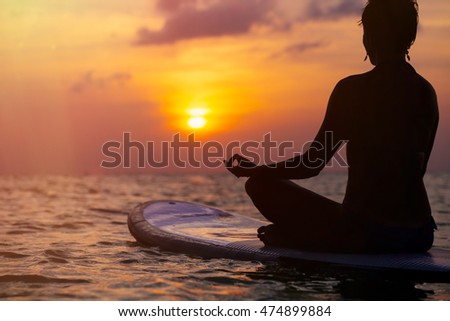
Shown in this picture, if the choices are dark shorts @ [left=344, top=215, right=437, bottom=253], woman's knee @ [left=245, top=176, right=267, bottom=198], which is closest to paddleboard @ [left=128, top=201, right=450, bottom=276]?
dark shorts @ [left=344, top=215, right=437, bottom=253]

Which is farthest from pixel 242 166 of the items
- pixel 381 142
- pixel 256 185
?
pixel 381 142

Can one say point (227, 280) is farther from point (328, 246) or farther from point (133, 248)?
point (133, 248)

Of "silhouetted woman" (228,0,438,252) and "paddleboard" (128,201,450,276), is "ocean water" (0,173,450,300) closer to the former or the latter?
"paddleboard" (128,201,450,276)

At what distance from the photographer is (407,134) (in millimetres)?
4504

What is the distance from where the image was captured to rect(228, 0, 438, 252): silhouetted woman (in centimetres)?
450

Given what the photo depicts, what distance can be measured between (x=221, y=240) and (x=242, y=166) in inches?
46.7

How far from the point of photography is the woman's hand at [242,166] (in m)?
4.71

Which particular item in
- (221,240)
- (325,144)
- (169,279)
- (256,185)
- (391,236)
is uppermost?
(325,144)

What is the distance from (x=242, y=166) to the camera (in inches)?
186

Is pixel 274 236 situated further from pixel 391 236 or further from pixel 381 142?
pixel 381 142

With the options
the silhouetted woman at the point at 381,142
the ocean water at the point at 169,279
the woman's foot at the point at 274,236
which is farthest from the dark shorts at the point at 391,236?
the woman's foot at the point at 274,236
